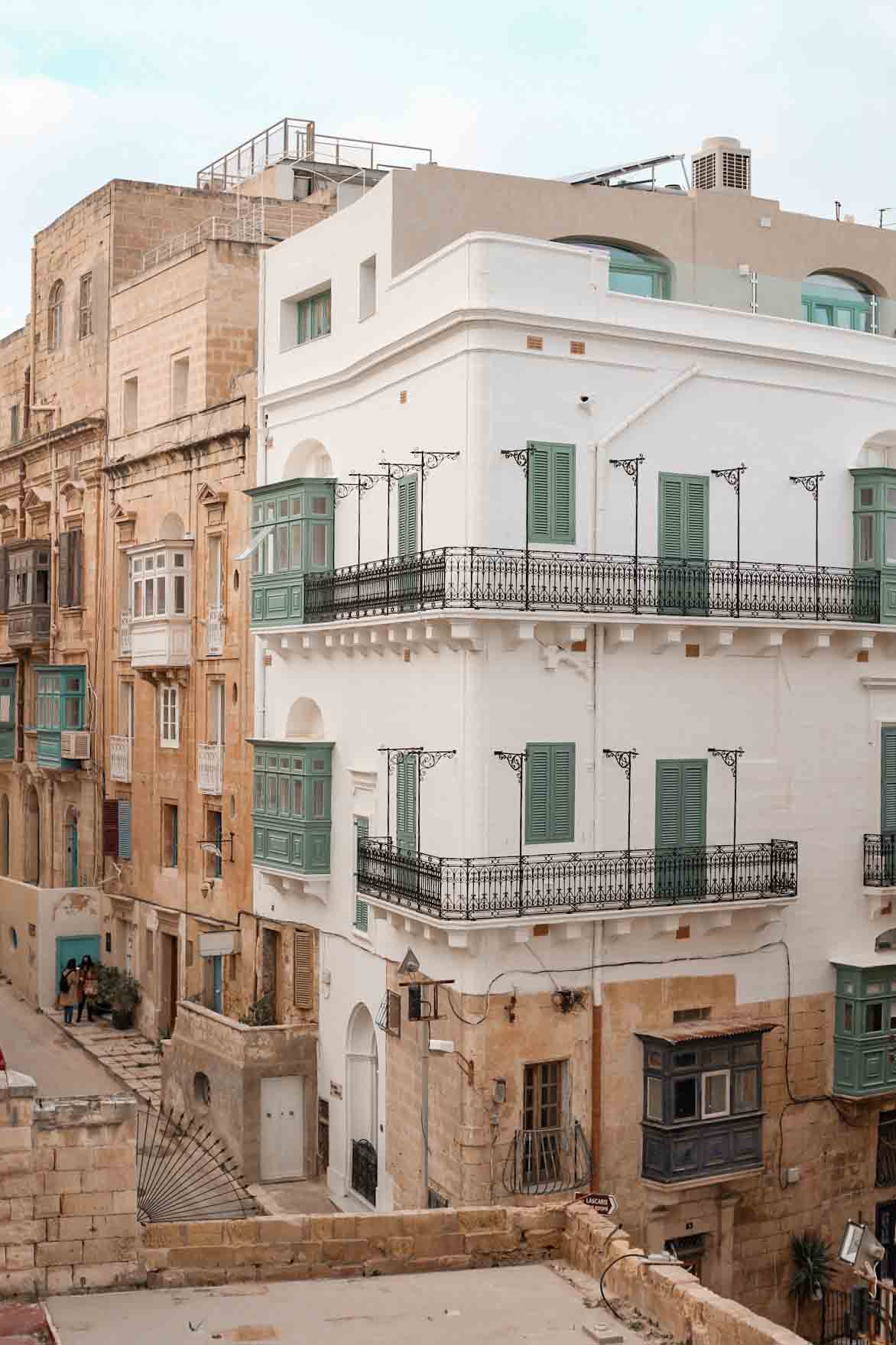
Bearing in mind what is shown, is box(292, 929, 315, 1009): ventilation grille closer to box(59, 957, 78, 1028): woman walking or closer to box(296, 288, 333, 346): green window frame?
box(59, 957, 78, 1028): woman walking

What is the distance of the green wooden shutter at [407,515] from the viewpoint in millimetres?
24875

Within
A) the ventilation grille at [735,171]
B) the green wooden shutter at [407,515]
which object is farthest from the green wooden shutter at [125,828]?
the ventilation grille at [735,171]

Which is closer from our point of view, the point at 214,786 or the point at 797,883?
the point at 797,883

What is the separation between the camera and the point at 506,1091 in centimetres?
2322

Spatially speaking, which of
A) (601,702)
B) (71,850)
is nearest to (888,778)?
(601,702)

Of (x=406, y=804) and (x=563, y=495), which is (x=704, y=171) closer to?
(x=563, y=495)

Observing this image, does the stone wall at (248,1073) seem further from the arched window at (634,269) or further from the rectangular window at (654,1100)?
the arched window at (634,269)

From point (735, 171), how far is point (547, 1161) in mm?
15834

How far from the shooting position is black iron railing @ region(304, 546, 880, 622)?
23062 millimetres

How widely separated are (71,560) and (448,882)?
1973 cm

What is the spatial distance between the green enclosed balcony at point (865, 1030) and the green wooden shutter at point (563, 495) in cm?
780

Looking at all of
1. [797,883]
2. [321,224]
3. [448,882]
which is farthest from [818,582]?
[321,224]

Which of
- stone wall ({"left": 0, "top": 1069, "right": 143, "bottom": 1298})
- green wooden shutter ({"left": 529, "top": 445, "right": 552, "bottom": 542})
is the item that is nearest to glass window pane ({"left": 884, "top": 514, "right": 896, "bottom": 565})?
green wooden shutter ({"left": 529, "top": 445, "right": 552, "bottom": 542})

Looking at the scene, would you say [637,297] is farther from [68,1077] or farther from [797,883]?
[68,1077]
